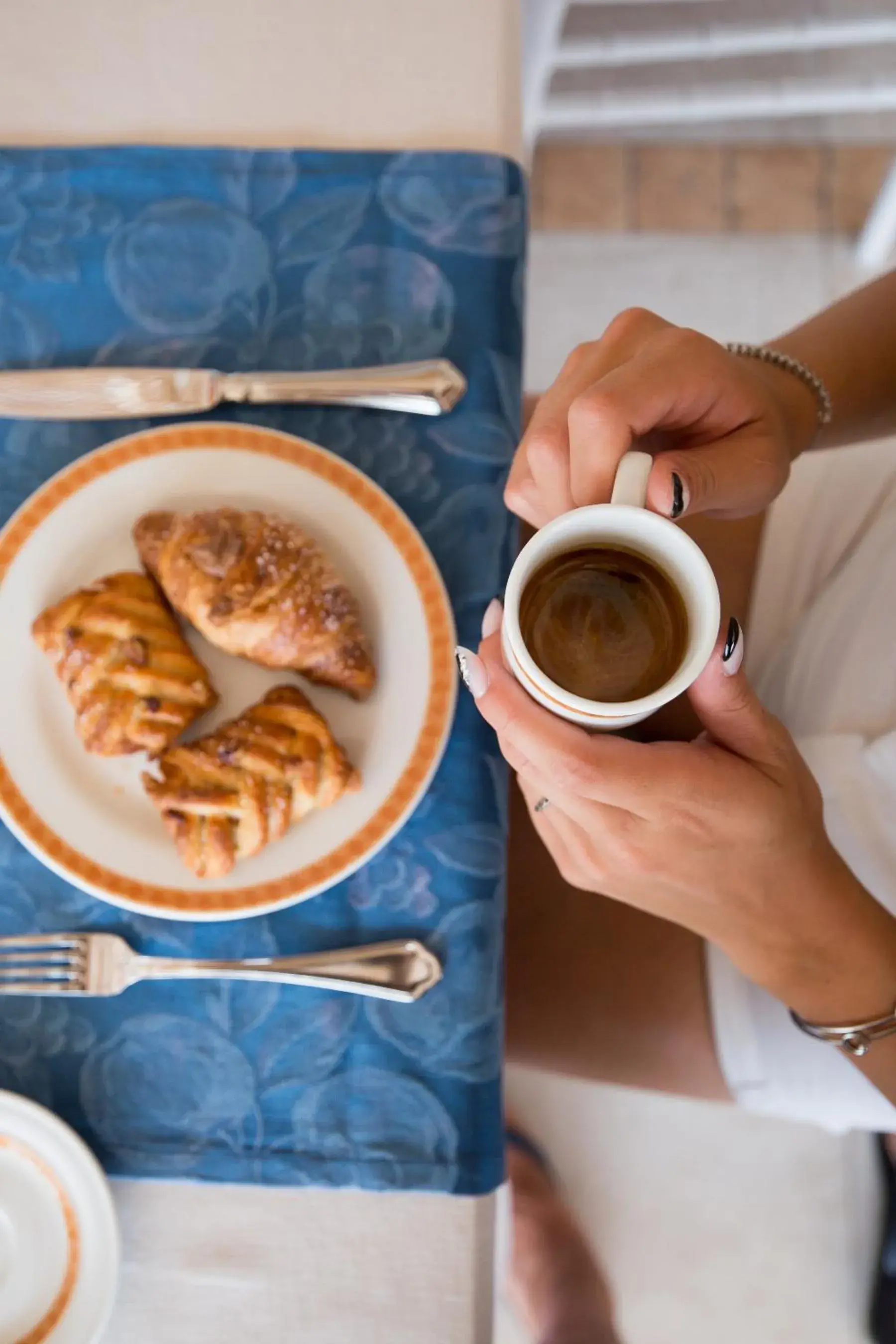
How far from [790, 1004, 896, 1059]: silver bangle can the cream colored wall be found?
2.38 feet

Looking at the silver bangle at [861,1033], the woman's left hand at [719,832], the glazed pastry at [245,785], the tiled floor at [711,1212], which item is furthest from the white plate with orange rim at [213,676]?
the tiled floor at [711,1212]

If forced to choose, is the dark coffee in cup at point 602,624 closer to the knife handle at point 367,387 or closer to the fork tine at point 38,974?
the knife handle at point 367,387

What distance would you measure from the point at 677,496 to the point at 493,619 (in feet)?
0.42

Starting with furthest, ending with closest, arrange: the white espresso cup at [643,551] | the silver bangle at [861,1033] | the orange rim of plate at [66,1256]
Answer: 1. the silver bangle at [861,1033]
2. the orange rim of plate at [66,1256]
3. the white espresso cup at [643,551]

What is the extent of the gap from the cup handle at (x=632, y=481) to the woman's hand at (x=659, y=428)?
0.03 metres

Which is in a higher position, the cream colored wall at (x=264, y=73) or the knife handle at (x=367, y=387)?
the cream colored wall at (x=264, y=73)

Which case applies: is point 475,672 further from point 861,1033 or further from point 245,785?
point 861,1033

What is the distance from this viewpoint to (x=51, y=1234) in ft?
1.88

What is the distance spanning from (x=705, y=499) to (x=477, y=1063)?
41 centimetres

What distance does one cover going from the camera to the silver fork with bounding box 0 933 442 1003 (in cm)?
62

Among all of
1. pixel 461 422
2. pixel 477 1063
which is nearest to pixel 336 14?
pixel 461 422

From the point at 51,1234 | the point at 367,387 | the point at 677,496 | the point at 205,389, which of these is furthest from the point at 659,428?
the point at 51,1234

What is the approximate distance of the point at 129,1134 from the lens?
614mm

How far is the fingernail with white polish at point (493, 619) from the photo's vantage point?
524mm
